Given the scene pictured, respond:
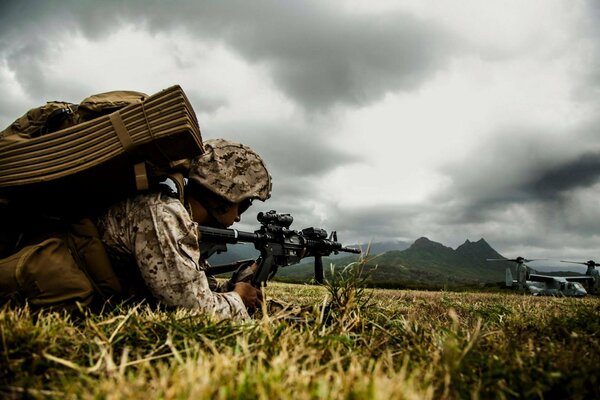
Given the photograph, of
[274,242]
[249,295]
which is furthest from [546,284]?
[249,295]

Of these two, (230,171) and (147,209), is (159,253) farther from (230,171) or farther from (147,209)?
(230,171)

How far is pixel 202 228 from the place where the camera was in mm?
4305

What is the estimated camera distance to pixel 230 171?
446 cm

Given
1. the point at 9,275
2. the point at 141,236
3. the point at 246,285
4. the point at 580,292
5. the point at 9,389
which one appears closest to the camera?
the point at 9,389

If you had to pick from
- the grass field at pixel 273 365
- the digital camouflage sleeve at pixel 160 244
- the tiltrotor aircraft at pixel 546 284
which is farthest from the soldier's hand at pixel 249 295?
the tiltrotor aircraft at pixel 546 284

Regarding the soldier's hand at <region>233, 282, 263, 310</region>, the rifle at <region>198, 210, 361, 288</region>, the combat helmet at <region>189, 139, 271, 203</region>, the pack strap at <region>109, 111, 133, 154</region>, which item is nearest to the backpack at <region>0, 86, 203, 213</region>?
the pack strap at <region>109, 111, 133, 154</region>

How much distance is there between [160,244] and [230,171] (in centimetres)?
161

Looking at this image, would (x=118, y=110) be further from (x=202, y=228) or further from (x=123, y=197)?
(x=202, y=228)

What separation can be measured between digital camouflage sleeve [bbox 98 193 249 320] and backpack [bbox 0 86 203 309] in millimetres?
149

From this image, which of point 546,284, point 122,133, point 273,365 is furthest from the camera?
point 546,284

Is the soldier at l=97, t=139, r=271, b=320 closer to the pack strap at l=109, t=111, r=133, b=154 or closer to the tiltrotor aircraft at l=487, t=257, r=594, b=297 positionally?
the pack strap at l=109, t=111, r=133, b=154

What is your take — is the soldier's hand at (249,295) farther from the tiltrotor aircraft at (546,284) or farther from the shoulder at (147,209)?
the tiltrotor aircraft at (546,284)

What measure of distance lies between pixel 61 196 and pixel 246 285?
2092 mm

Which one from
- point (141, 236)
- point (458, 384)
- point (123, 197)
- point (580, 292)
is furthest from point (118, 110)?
point (580, 292)
